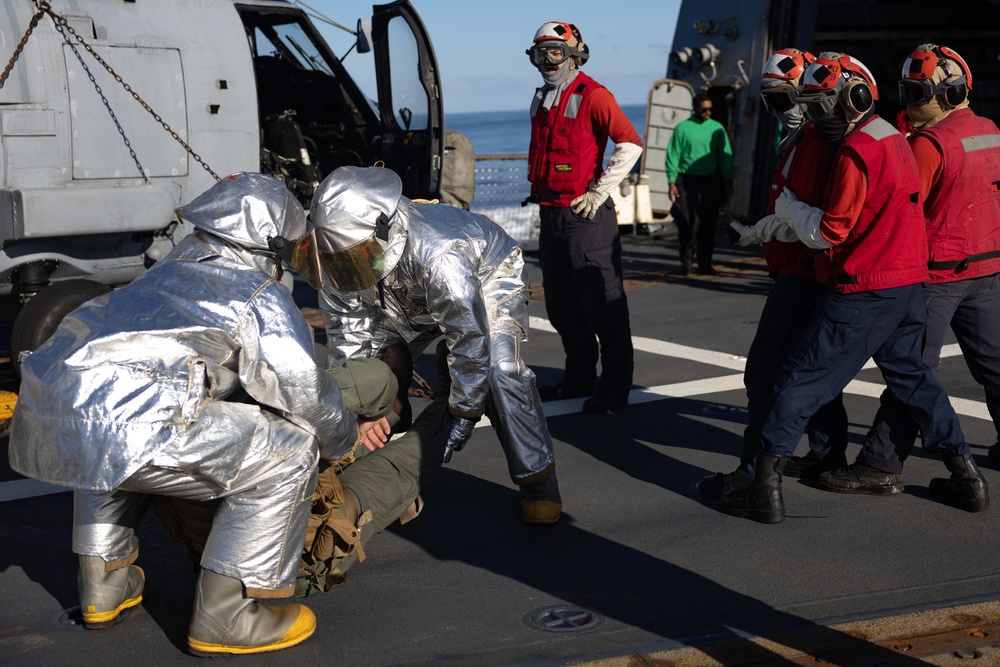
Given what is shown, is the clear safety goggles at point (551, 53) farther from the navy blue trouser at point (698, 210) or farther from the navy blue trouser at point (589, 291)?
the navy blue trouser at point (698, 210)

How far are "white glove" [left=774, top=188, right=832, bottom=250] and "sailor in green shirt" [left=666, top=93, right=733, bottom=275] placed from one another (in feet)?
20.9

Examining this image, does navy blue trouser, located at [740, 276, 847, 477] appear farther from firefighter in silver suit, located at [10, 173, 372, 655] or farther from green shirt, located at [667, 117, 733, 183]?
green shirt, located at [667, 117, 733, 183]

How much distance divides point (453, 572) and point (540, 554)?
387mm

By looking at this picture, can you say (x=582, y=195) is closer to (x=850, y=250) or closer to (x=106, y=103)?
(x=850, y=250)

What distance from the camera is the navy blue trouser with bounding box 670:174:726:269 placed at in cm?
1080

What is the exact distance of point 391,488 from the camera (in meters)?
4.16

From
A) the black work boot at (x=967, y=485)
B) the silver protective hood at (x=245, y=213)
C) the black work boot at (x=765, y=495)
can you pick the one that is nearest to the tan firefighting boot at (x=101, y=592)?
the silver protective hood at (x=245, y=213)

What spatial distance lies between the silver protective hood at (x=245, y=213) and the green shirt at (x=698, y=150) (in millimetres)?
7803

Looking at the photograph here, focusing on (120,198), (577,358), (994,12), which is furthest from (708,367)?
(994,12)

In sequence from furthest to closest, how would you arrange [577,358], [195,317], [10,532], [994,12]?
[994,12] < [577,358] < [10,532] < [195,317]

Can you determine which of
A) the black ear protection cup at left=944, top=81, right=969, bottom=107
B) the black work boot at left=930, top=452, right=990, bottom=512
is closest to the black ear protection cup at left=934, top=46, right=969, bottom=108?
the black ear protection cup at left=944, top=81, right=969, bottom=107

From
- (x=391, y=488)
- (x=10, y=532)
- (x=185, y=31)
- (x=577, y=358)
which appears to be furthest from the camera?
(x=185, y=31)

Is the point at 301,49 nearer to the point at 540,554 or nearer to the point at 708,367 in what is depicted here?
the point at 708,367

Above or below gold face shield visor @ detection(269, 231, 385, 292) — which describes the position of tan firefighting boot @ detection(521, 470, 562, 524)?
below
